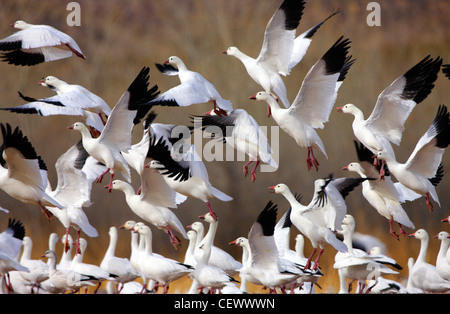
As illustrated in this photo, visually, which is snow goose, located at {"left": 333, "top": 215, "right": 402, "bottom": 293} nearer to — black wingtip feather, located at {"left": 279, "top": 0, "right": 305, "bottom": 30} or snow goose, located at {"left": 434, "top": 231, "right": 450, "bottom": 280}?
snow goose, located at {"left": 434, "top": 231, "right": 450, "bottom": 280}

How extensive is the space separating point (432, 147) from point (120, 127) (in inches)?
128

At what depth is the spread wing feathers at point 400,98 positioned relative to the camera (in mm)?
8211

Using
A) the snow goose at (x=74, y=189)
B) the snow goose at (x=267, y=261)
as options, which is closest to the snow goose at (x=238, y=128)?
the snow goose at (x=267, y=261)

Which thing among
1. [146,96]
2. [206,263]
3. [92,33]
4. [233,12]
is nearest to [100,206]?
[92,33]

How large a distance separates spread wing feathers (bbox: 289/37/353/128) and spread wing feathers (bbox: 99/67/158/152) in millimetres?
1516

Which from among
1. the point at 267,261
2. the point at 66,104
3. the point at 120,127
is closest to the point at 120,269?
the point at 267,261

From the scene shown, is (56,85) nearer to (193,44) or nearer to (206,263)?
(206,263)

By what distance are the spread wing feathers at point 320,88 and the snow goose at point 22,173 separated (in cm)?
268

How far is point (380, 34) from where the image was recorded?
39.6 ft

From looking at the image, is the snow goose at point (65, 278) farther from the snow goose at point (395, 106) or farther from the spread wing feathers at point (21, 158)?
the snow goose at point (395, 106)

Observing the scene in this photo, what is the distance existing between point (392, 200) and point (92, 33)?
19.3 feet

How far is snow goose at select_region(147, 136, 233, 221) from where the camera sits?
7789 mm

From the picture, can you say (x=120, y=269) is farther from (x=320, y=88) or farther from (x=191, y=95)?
(x=320, y=88)

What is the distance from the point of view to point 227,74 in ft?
40.9
